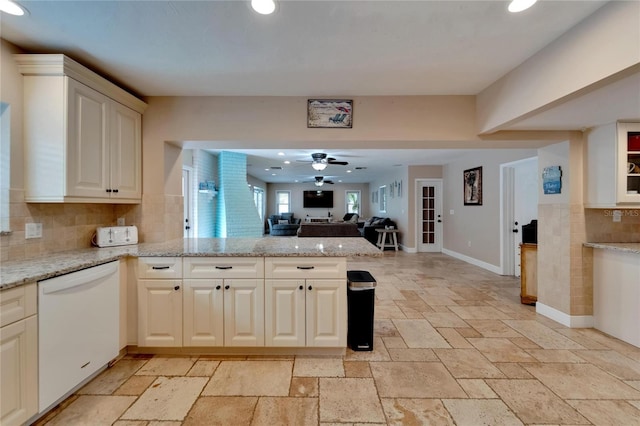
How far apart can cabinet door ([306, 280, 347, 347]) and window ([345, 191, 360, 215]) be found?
10564 mm

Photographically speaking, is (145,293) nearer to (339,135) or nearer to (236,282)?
(236,282)

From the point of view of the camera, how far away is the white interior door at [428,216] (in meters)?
7.58

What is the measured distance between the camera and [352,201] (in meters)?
12.8

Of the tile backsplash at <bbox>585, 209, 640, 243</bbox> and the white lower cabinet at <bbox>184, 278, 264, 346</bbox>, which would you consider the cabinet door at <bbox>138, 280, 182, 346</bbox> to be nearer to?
the white lower cabinet at <bbox>184, 278, 264, 346</bbox>

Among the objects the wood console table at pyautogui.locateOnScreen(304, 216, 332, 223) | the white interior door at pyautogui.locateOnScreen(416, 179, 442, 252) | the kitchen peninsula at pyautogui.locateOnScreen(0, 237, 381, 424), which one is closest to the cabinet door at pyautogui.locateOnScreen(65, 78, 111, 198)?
the kitchen peninsula at pyautogui.locateOnScreen(0, 237, 381, 424)

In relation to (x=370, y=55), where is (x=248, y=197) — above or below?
below

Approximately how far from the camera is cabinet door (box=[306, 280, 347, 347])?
7.49ft

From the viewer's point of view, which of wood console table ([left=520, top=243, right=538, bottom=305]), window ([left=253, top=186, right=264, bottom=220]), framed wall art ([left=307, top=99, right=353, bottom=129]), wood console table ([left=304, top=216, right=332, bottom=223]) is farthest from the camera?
wood console table ([left=304, top=216, right=332, bottom=223])

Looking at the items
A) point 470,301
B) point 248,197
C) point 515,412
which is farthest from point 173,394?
point 248,197

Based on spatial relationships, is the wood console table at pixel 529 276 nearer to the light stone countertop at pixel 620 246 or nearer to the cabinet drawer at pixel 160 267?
the light stone countertop at pixel 620 246

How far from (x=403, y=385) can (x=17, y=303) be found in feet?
7.75

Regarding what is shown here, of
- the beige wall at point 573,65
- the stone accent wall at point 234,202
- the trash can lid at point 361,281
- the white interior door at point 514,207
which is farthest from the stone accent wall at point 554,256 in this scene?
the stone accent wall at point 234,202

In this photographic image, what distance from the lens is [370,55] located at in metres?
2.05

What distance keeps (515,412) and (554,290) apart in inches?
79.8
